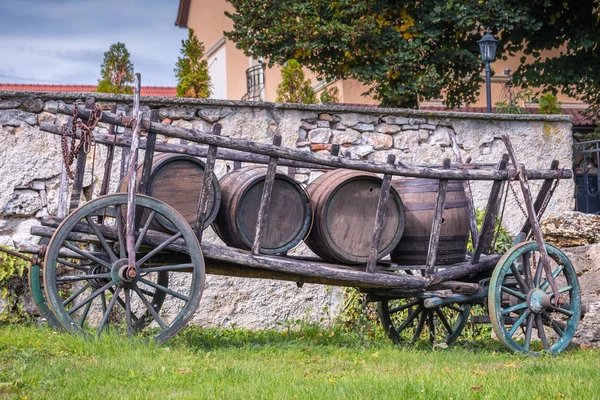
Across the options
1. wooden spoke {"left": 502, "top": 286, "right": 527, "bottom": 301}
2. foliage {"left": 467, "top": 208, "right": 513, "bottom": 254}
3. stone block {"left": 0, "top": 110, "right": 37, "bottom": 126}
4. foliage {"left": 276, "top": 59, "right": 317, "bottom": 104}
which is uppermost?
foliage {"left": 276, "top": 59, "right": 317, "bottom": 104}

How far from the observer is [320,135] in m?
7.20

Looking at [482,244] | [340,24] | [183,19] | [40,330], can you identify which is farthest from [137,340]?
[183,19]

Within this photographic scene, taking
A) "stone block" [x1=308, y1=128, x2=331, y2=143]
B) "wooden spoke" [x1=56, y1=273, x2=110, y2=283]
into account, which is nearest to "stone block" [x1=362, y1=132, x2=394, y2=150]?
"stone block" [x1=308, y1=128, x2=331, y2=143]

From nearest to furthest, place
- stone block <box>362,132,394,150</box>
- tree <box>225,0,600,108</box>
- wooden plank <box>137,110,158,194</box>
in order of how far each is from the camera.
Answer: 1. wooden plank <box>137,110,158,194</box>
2. stone block <box>362,132,394,150</box>
3. tree <box>225,0,600,108</box>

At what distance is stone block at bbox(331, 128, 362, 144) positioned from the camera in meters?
7.25

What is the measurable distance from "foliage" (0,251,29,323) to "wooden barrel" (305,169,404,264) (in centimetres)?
238

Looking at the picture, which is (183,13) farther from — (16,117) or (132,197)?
(132,197)

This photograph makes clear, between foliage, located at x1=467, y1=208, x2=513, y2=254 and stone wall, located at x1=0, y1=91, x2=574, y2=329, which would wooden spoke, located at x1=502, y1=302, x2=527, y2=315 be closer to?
stone wall, located at x1=0, y1=91, x2=574, y2=329

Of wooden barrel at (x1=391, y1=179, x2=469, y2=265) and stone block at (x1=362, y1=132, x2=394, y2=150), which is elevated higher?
stone block at (x1=362, y1=132, x2=394, y2=150)

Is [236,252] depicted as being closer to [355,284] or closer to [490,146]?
[355,284]

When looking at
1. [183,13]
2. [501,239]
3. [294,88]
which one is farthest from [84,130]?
[183,13]

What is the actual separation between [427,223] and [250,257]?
54.1 inches

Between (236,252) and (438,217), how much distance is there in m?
1.43

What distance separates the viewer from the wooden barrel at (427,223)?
542cm
